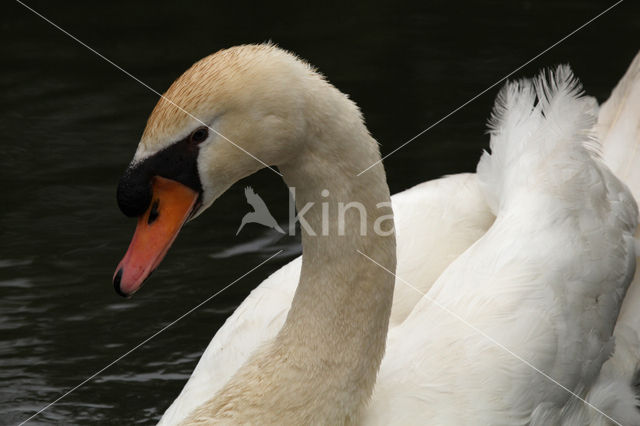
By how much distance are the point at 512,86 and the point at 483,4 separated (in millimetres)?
5953

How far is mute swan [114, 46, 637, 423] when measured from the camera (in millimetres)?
3943

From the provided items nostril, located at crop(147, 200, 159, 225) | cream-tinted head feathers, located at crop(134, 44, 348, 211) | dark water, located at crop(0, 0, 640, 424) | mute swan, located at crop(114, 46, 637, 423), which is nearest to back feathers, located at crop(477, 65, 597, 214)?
mute swan, located at crop(114, 46, 637, 423)

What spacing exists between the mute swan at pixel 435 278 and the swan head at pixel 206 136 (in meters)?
1.23

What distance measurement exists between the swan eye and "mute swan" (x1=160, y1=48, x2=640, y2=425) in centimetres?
140

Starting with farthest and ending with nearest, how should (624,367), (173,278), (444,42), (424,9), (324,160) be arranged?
(424,9)
(444,42)
(173,278)
(624,367)
(324,160)

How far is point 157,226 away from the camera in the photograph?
403 cm

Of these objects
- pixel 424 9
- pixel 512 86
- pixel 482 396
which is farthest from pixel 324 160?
pixel 424 9

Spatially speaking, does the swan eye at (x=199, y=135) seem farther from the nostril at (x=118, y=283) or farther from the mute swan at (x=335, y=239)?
the nostril at (x=118, y=283)

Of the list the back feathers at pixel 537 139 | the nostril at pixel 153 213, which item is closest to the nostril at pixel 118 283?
the nostril at pixel 153 213

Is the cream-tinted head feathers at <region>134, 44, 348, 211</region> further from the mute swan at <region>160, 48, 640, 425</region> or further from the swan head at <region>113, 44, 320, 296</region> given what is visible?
the mute swan at <region>160, 48, 640, 425</region>

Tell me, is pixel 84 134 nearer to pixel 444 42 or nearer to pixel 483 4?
pixel 444 42

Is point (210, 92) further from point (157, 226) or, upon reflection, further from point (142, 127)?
point (142, 127)

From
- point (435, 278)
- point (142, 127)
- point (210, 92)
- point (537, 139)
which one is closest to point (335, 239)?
point (210, 92)

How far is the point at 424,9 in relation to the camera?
11.4 meters
